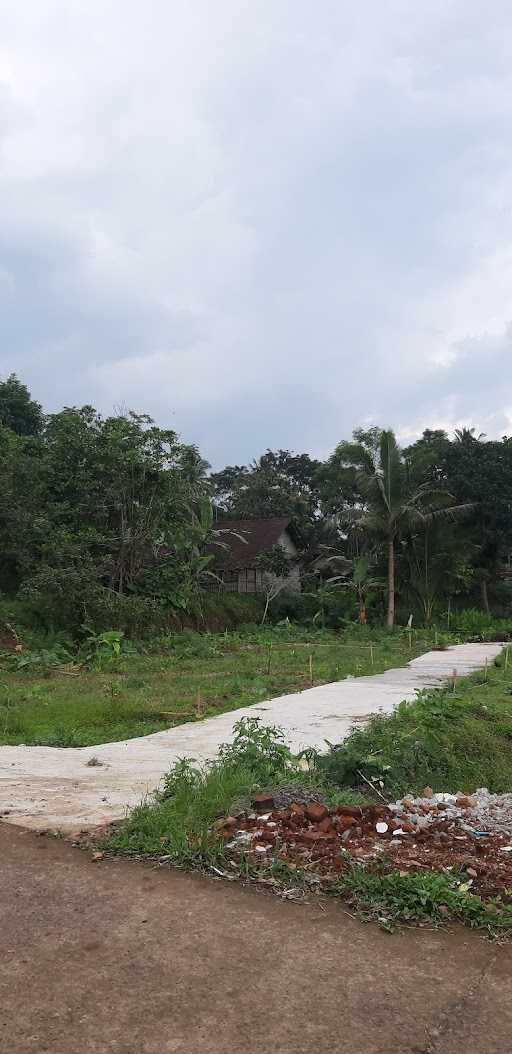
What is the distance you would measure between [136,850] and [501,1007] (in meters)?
2.09

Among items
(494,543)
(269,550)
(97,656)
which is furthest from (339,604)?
(97,656)

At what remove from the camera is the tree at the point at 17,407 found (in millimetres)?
29312

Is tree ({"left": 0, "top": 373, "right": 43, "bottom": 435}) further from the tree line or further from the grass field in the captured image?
the grass field

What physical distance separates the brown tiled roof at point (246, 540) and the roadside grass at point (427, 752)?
23773mm

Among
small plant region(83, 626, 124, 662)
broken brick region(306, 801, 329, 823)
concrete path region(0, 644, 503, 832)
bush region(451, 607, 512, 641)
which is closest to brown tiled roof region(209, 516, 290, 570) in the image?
bush region(451, 607, 512, 641)

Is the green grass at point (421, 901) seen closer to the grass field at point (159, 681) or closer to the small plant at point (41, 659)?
the grass field at point (159, 681)

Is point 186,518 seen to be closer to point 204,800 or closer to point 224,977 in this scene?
point 204,800

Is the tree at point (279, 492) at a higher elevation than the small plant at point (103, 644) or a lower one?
higher

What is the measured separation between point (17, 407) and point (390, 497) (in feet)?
47.7

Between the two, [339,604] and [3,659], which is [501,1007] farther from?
[339,604]

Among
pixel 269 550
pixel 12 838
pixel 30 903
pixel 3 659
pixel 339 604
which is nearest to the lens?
pixel 30 903

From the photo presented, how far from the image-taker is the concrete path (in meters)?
5.00

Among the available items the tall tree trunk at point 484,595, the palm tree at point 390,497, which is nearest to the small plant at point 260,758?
the palm tree at point 390,497

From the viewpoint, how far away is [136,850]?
13.6ft
